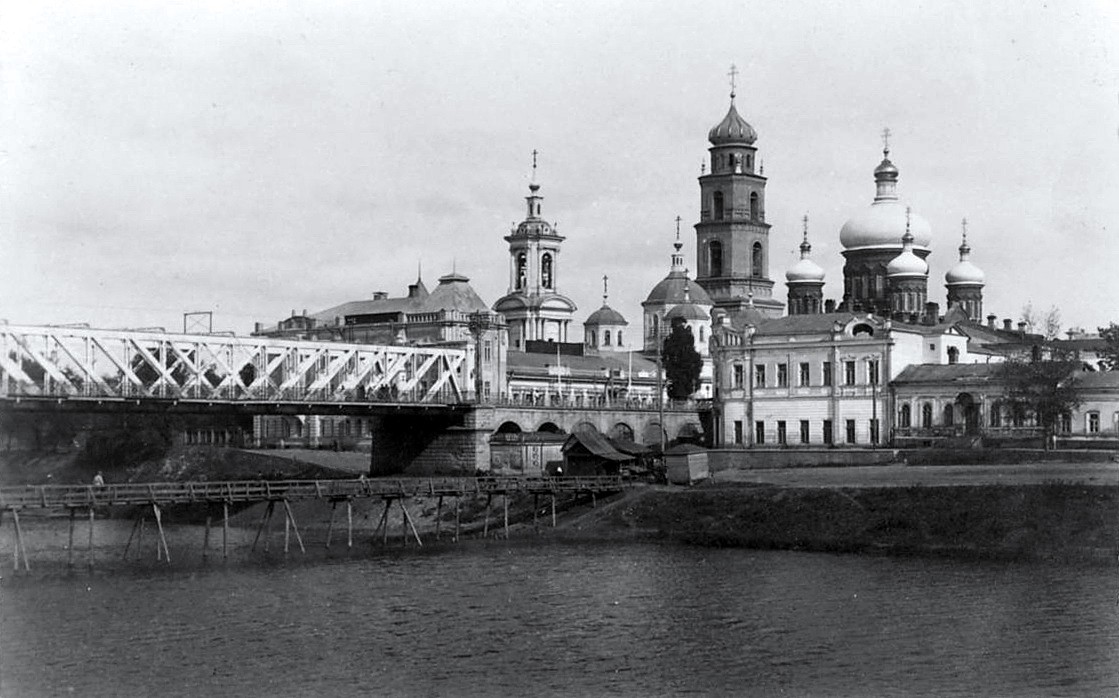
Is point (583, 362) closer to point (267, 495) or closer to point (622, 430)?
point (622, 430)

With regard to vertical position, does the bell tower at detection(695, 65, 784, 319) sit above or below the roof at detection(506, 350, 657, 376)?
above

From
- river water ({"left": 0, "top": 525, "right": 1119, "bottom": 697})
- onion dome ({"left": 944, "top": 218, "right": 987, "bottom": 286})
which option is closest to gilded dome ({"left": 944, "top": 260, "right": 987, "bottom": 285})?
onion dome ({"left": 944, "top": 218, "right": 987, "bottom": 286})

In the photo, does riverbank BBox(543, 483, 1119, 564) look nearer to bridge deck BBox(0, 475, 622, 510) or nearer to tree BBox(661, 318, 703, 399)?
bridge deck BBox(0, 475, 622, 510)

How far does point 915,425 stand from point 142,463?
50.7 meters

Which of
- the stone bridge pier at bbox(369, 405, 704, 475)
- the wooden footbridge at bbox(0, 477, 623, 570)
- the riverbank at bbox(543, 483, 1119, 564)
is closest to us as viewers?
the wooden footbridge at bbox(0, 477, 623, 570)

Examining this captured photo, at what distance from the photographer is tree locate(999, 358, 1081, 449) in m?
78.0

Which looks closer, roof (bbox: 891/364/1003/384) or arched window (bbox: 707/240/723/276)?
roof (bbox: 891/364/1003/384)

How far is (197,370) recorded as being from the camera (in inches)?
2968

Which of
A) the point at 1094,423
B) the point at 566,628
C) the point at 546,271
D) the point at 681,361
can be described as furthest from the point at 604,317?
the point at 566,628

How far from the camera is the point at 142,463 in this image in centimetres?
10388

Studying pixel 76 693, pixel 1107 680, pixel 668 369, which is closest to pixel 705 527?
pixel 1107 680

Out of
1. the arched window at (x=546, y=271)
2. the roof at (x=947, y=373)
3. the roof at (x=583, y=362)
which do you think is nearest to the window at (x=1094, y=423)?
the roof at (x=947, y=373)

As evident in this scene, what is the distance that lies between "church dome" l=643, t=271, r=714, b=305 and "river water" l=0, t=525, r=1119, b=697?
94823mm

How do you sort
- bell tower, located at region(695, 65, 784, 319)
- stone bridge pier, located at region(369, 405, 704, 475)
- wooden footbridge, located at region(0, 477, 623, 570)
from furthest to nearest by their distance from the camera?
bell tower, located at region(695, 65, 784, 319), stone bridge pier, located at region(369, 405, 704, 475), wooden footbridge, located at region(0, 477, 623, 570)
